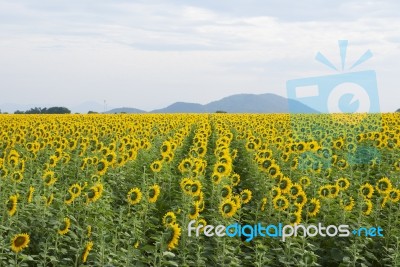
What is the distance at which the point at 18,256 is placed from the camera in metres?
6.18

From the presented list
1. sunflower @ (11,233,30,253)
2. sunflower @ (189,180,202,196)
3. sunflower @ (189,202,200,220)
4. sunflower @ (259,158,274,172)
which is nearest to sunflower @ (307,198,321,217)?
sunflower @ (189,180,202,196)

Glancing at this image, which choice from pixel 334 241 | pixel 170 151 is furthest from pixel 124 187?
pixel 334 241

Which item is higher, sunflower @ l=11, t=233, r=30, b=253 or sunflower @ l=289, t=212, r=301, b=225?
sunflower @ l=11, t=233, r=30, b=253

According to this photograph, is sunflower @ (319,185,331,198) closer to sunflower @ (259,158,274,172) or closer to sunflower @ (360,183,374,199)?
sunflower @ (360,183,374,199)

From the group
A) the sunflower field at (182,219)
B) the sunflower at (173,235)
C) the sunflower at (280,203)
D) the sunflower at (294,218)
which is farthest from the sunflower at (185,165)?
the sunflower at (173,235)

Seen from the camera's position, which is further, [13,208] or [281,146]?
[281,146]

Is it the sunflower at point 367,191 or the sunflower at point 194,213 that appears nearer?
the sunflower at point 194,213

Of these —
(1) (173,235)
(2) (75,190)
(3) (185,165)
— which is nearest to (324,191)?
(3) (185,165)

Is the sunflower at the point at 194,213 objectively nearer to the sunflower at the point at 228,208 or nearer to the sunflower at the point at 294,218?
the sunflower at the point at 228,208

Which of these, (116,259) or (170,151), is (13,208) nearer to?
(116,259)

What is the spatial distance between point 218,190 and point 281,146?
5266 mm

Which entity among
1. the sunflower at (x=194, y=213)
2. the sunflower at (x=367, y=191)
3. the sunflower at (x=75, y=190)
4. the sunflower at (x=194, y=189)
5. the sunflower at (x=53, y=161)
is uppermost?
the sunflower at (x=53, y=161)

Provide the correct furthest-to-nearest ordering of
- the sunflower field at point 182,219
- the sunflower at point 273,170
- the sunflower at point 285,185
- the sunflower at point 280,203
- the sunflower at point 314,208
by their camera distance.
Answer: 1. the sunflower at point 273,170
2. the sunflower at point 285,185
3. the sunflower at point 314,208
4. the sunflower at point 280,203
5. the sunflower field at point 182,219

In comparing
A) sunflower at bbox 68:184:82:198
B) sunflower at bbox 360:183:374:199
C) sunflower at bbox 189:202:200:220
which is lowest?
sunflower at bbox 360:183:374:199
